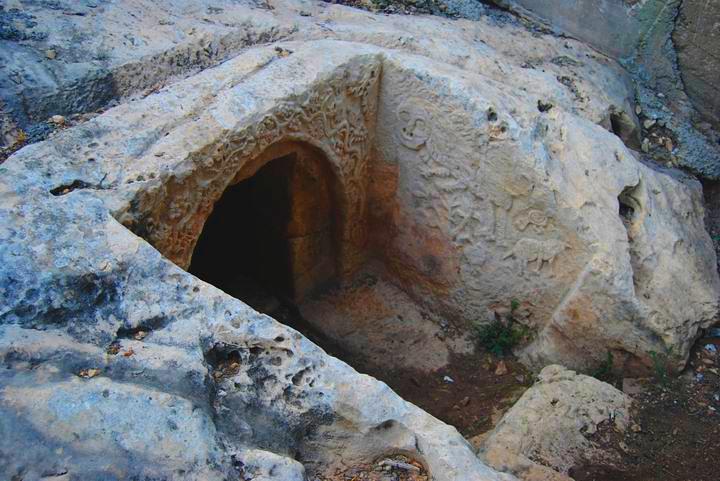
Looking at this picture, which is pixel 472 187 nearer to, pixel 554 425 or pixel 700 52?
pixel 554 425

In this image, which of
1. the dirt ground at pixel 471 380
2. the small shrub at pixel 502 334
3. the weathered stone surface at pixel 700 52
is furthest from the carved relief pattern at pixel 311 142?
the weathered stone surface at pixel 700 52

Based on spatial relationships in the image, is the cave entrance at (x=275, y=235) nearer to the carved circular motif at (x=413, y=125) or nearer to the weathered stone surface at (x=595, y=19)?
the carved circular motif at (x=413, y=125)

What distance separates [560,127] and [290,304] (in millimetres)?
1980

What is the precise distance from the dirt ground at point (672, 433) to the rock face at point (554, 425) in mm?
66

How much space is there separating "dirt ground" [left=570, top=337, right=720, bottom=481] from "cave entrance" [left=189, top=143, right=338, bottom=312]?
198 cm

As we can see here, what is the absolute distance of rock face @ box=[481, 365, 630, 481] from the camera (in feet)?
9.86

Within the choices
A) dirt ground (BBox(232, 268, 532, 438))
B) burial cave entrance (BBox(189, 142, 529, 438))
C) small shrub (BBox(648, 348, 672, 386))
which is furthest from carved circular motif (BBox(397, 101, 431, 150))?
small shrub (BBox(648, 348, 672, 386))

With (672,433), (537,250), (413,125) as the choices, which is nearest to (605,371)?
(672,433)

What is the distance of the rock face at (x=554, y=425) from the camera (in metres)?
3.01

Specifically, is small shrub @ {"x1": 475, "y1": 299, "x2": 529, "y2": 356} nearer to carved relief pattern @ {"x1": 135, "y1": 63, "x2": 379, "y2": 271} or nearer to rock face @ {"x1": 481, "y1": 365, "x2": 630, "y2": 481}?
rock face @ {"x1": 481, "y1": 365, "x2": 630, "y2": 481}

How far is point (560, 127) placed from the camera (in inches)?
148

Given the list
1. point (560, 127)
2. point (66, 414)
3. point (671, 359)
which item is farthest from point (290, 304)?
point (66, 414)

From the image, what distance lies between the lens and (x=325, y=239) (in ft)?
14.4

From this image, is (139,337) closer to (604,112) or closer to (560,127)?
(560,127)
